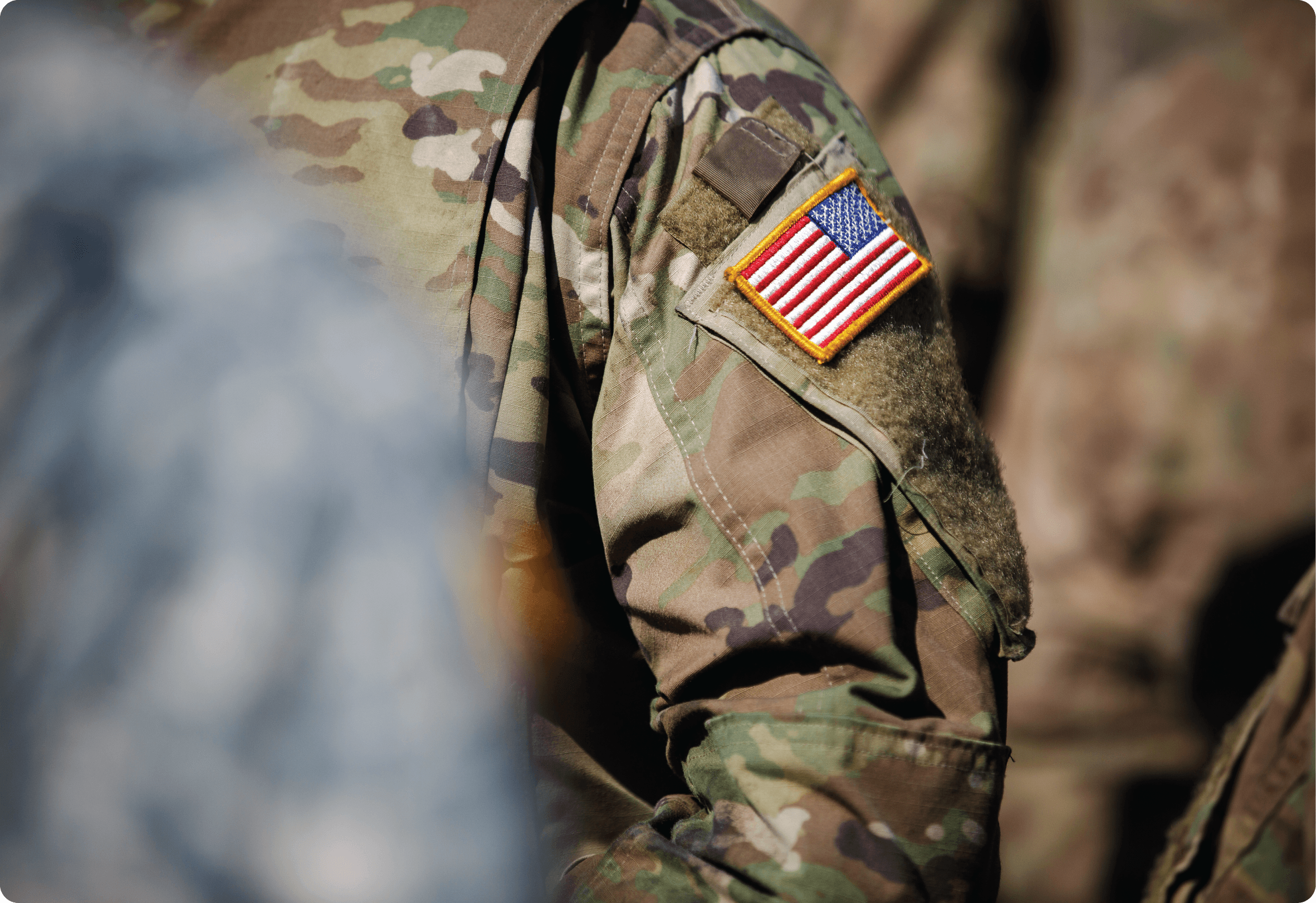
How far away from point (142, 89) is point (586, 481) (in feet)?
1.95

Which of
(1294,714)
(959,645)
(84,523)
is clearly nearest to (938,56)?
(1294,714)

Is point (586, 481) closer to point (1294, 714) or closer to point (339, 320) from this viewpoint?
point (339, 320)

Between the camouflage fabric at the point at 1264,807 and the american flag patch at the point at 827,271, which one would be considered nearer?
the american flag patch at the point at 827,271

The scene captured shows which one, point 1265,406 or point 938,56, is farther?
point 938,56

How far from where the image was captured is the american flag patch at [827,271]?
0.71 m

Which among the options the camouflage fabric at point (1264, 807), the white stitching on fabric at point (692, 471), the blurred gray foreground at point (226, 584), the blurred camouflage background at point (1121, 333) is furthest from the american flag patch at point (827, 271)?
the blurred camouflage background at point (1121, 333)

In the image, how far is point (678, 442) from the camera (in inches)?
27.7

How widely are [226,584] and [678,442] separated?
41 centimetres

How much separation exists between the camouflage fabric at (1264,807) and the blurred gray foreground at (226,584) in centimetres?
103

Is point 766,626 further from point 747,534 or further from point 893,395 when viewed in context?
point 893,395

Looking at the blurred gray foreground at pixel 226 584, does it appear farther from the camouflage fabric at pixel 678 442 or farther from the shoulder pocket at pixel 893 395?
the shoulder pocket at pixel 893 395

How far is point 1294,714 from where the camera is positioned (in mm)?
1163

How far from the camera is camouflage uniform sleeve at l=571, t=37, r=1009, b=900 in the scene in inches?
24.9

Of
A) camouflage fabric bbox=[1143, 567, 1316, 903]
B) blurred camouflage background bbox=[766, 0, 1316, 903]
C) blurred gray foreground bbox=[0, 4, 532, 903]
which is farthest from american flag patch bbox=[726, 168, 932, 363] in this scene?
blurred camouflage background bbox=[766, 0, 1316, 903]
